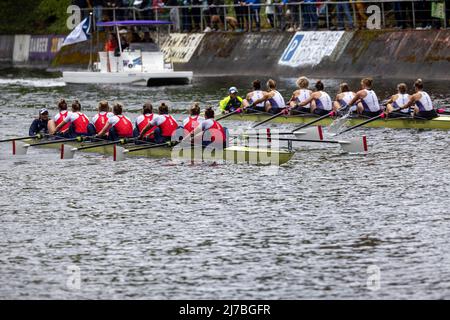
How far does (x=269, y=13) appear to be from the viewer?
5322cm

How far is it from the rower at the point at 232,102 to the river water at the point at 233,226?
5726 mm

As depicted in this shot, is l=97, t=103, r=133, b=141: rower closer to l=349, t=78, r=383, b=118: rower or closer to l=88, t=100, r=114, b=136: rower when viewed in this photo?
l=88, t=100, r=114, b=136: rower

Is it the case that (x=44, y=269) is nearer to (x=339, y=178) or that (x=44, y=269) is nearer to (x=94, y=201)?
(x=94, y=201)

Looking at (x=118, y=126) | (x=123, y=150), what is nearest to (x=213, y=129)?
(x=123, y=150)

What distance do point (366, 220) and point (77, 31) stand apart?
33.2m

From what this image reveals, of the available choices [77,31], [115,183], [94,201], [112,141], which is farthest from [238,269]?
[77,31]

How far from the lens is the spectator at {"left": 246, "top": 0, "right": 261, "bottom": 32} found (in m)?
52.9

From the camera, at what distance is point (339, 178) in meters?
27.4

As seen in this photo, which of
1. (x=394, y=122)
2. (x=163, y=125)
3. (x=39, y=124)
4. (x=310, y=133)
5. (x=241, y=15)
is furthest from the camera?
(x=241, y=15)

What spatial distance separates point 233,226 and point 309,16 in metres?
29.0

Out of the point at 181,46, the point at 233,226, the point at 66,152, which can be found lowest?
the point at 233,226

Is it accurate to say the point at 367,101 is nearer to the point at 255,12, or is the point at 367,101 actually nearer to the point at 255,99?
the point at 255,99

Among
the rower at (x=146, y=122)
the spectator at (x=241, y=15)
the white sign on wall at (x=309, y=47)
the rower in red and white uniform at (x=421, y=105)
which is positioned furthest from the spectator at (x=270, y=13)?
the rower at (x=146, y=122)

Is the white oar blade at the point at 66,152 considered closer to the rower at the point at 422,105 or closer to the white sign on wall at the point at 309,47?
the rower at the point at 422,105
